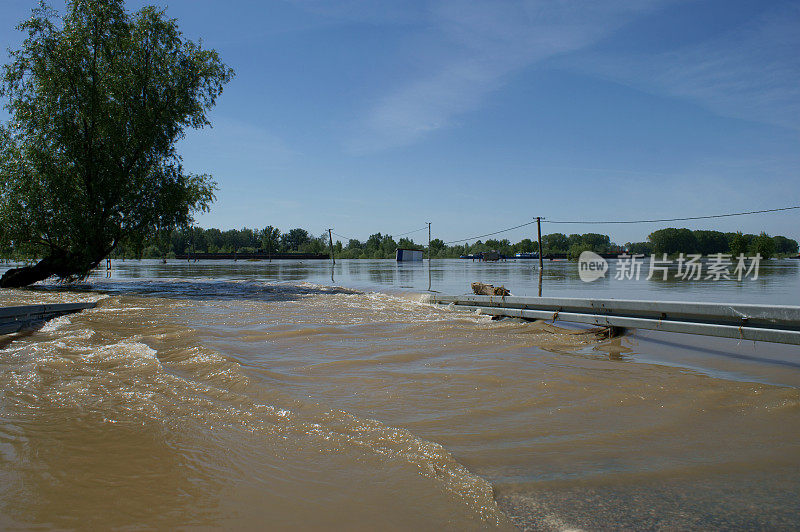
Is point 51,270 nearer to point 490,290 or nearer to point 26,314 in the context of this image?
point 26,314

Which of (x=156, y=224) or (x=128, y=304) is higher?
(x=156, y=224)

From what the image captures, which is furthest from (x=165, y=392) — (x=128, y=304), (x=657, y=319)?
(x=128, y=304)

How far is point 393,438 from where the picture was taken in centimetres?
414

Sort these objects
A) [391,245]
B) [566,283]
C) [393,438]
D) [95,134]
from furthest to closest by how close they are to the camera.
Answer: [391,245]
[566,283]
[95,134]
[393,438]

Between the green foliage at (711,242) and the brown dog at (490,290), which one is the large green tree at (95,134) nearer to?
the brown dog at (490,290)

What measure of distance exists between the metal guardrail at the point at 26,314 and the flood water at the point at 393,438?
2.46 metres

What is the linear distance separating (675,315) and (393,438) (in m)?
7.36

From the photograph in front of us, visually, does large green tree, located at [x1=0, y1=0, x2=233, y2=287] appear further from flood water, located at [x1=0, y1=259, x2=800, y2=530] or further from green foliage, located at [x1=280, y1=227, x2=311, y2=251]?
green foliage, located at [x1=280, y1=227, x2=311, y2=251]

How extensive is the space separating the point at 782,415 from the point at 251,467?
5594mm

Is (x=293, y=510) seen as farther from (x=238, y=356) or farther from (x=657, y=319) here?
(x=657, y=319)

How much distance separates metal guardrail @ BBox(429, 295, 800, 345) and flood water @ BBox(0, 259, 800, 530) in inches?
23.4

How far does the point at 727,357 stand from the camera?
841 cm

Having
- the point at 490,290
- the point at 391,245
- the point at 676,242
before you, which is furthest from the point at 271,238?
the point at 490,290

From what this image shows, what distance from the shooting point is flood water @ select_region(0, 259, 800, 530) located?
2.99 m
